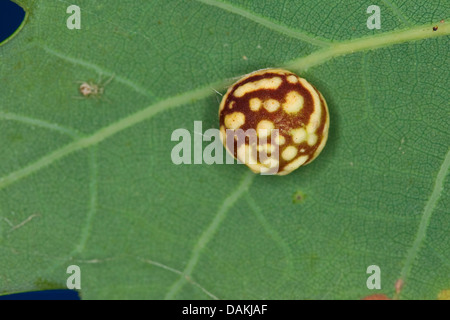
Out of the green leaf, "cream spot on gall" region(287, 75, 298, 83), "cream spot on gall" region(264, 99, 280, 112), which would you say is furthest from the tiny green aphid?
"cream spot on gall" region(287, 75, 298, 83)

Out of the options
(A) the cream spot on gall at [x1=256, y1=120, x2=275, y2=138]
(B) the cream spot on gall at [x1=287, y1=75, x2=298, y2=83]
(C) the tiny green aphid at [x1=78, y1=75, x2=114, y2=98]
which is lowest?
(A) the cream spot on gall at [x1=256, y1=120, x2=275, y2=138]

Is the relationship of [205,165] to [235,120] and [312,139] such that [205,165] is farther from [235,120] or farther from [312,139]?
[312,139]

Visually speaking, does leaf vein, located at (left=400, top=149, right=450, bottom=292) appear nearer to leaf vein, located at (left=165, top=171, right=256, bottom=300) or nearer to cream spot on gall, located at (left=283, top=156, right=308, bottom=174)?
cream spot on gall, located at (left=283, top=156, right=308, bottom=174)

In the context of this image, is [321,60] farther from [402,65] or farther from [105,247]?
[105,247]

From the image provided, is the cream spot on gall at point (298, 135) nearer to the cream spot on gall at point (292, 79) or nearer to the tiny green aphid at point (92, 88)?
the cream spot on gall at point (292, 79)

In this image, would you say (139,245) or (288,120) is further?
(139,245)

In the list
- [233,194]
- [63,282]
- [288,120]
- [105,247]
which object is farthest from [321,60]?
[63,282]

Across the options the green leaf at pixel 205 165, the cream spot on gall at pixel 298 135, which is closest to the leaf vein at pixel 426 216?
the green leaf at pixel 205 165

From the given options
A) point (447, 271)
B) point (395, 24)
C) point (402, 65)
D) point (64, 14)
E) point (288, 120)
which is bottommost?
point (447, 271)
